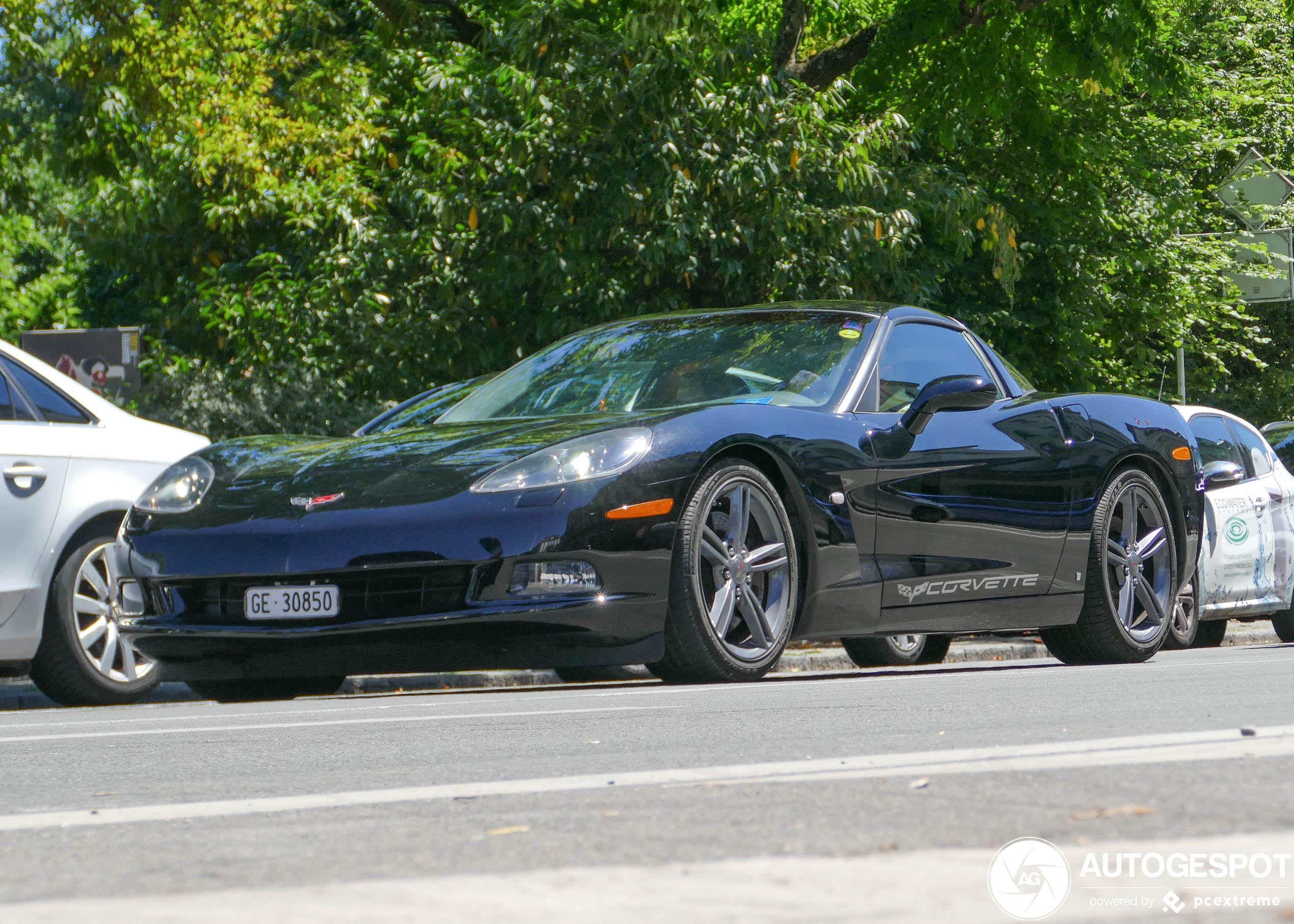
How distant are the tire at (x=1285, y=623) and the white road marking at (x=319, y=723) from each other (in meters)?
7.89

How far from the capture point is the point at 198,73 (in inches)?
575

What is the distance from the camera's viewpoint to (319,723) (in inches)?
217

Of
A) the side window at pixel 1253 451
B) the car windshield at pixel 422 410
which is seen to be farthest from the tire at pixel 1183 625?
the car windshield at pixel 422 410

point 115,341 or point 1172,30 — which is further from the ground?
point 1172,30

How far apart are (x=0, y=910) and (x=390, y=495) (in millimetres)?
3640

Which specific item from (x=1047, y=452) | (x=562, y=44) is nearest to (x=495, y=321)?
(x=562, y=44)

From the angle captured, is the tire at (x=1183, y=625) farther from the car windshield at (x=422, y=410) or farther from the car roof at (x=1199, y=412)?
the car windshield at (x=422, y=410)

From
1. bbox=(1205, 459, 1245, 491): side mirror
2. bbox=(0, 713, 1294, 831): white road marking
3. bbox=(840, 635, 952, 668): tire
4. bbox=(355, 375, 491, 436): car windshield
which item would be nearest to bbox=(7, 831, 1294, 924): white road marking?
bbox=(0, 713, 1294, 831): white road marking

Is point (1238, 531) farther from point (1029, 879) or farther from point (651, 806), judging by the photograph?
point (1029, 879)

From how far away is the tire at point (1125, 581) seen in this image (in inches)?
317

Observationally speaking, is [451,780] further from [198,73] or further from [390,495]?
[198,73]

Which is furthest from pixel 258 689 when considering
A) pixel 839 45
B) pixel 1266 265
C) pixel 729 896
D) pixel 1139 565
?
pixel 1266 265

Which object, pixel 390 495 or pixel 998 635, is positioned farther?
pixel 998 635

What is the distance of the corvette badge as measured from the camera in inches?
246
